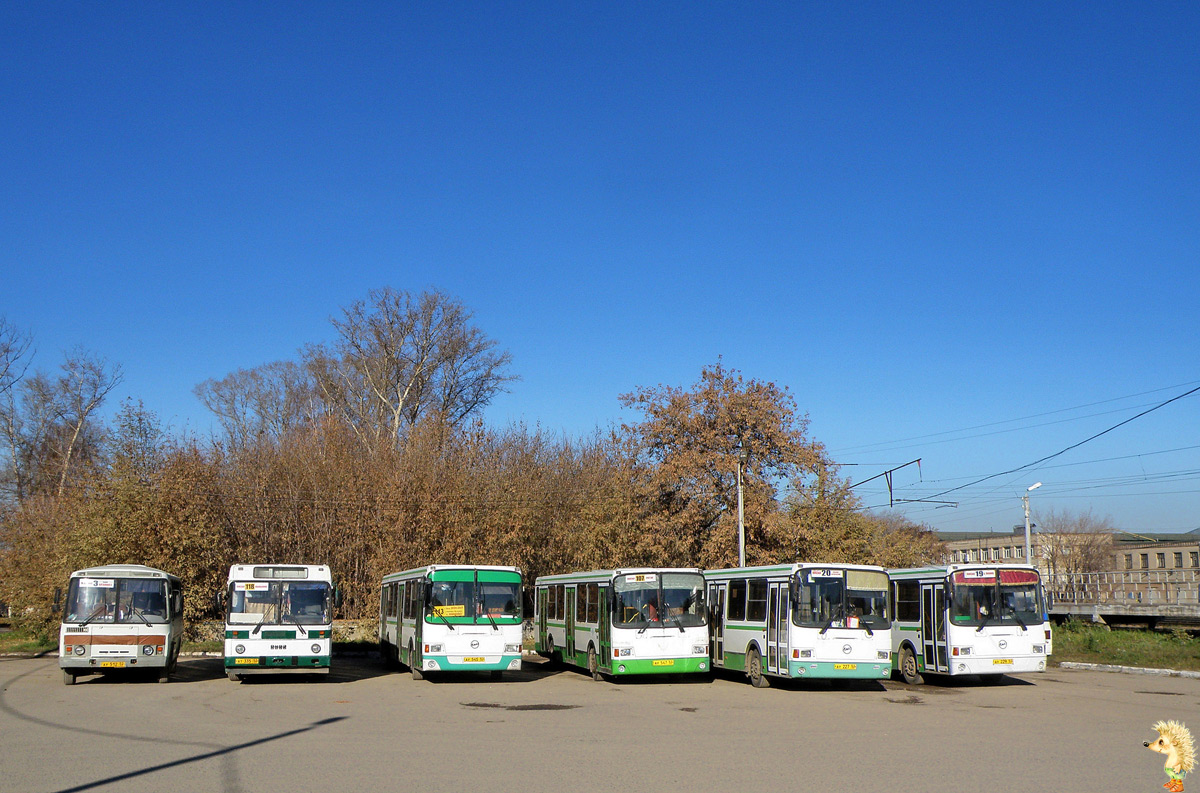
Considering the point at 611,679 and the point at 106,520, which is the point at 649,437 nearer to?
the point at 611,679

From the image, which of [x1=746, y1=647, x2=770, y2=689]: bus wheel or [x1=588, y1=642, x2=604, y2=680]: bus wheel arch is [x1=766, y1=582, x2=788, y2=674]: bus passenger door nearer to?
[x1=746, y1=647, x2=770, y2=689]: bus wheel

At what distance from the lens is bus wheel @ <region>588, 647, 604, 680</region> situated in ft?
82.5

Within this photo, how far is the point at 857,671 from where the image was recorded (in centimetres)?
2147

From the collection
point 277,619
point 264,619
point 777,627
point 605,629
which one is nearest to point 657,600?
point 605,629

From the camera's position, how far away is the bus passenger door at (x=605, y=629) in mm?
23953

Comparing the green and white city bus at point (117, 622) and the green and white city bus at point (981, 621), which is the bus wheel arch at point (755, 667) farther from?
the green and white city bus at point (117, 622)

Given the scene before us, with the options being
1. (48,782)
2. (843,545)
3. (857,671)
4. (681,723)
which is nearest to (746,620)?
(857,671)

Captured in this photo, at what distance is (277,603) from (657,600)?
8.73 m

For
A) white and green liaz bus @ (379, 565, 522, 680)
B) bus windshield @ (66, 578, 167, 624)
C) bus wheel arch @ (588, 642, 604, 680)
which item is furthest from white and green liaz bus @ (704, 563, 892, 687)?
bus windshield @ (66, 578, 167, 624)

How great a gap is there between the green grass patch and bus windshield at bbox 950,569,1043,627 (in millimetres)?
7660

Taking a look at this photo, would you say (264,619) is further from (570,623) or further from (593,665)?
(570,623)

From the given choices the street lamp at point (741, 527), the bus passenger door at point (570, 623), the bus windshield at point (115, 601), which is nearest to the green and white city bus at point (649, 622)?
the bus passenger door at point (570, 623)

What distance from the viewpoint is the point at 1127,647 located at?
3281 centimetres

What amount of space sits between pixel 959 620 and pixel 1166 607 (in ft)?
68.8
